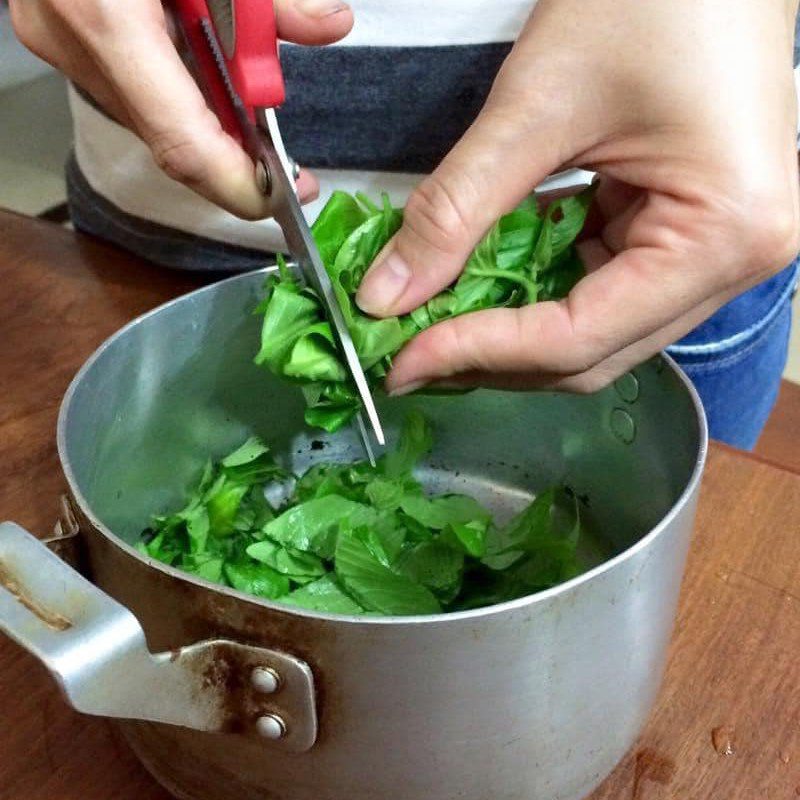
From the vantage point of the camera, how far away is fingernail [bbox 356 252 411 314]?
0.45m

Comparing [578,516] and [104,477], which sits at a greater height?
[104,477]

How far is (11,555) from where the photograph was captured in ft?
1.09

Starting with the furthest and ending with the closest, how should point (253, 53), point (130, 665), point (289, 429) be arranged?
point (289, 429), point (253, 53), point (130, 665)

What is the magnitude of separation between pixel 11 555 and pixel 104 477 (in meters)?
0.18

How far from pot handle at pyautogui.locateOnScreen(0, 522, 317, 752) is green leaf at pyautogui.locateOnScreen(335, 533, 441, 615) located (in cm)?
13

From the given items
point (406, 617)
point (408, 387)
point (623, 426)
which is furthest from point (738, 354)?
point (406, 617)

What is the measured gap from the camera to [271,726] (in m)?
0.35

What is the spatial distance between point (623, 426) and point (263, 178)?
23 centimetres

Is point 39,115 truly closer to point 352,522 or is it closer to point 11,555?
point 352,522

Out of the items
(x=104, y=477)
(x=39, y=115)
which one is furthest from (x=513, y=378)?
(x=39, y=115)

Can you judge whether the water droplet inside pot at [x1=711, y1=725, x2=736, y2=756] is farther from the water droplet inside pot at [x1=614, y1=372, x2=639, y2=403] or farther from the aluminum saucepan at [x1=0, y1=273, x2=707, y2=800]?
the water droplet inside pot at [x1=614, y1=372, x2=639, y2=403]

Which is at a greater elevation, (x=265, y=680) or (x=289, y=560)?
(x=265, y=680)

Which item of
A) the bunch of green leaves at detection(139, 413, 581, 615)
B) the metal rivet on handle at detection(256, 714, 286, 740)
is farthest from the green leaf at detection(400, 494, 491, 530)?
the metal rivet on handle at detection(256, 714, 286, 740)

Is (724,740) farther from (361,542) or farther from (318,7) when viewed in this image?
(318,7)
